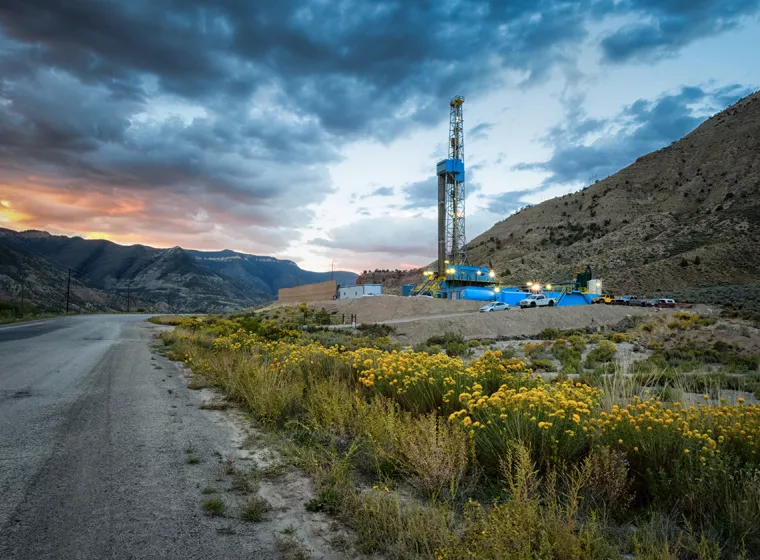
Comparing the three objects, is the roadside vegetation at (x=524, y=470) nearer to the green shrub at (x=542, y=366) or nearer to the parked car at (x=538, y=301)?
the green shrub at (x=542, y=366)

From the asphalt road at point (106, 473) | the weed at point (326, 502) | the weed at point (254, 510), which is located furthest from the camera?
the weed at point (326, 502)

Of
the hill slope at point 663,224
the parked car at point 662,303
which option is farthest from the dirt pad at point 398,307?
the hill slope at point 663,224

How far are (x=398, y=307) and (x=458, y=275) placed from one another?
13839 millimetres

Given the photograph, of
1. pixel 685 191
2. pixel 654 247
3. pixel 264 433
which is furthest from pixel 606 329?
pixel 685 191

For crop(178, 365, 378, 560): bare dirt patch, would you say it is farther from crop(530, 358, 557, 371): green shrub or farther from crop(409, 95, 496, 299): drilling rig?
crop(409, 95, 496, 299): drilling rig

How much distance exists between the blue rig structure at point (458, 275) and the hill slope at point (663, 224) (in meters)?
13.0

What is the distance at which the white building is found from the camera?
A: 64.9 metres

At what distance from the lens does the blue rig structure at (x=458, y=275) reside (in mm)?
50844

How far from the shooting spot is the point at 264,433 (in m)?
6.95

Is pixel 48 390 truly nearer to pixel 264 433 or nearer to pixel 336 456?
pixel 264 433

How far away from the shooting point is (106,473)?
Result: 5.09 metres

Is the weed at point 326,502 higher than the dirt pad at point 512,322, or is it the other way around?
the weed at point 326,502

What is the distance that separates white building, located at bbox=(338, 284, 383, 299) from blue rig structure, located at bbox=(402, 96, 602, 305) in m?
4.53

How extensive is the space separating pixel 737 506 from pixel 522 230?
100 m
